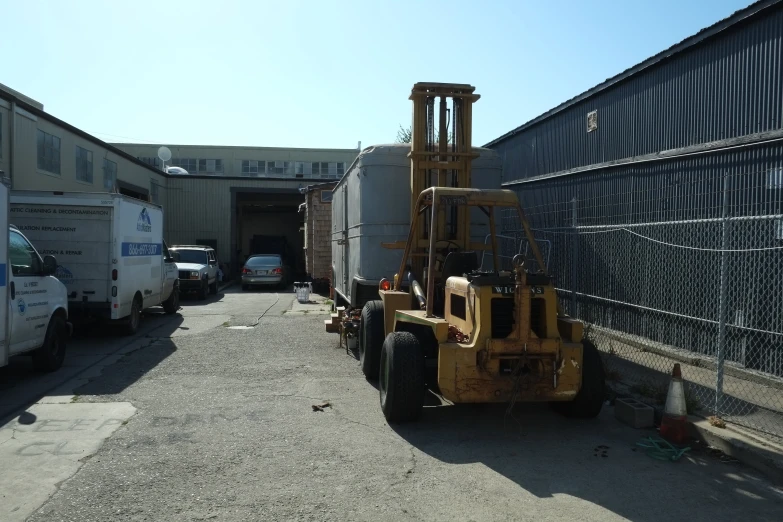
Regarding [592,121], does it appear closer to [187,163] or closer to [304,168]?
[304,168]

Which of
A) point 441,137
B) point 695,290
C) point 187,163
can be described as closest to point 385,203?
point 441,137

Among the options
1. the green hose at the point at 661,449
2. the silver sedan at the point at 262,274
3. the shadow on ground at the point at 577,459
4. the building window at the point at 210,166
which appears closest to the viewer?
the shadow on ground at the point at 577,459

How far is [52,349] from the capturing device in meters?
8.92

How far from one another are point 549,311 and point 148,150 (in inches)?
1884

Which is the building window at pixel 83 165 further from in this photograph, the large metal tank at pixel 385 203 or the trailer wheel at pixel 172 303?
the large metal tank at pixel 385 203

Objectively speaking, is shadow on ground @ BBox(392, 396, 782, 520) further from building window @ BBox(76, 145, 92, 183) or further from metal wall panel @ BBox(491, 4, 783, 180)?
building window @ BBox(76, 145, 92, 183)

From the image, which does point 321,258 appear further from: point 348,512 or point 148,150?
point 148,150

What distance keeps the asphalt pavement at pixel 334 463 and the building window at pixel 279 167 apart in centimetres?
4006

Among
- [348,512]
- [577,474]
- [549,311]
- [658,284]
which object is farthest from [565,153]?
[348,512]

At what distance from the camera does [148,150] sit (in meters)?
48.2

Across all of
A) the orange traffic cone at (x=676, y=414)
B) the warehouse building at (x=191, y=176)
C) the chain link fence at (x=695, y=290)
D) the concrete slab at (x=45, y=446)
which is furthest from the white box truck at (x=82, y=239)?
the orange traffic cone at (x=676, y=414)

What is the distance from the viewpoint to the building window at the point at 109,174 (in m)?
22.9

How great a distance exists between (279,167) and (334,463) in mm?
44124

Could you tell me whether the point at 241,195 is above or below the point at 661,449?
above
